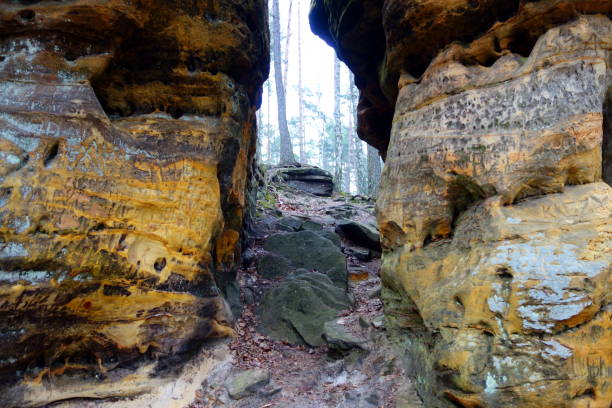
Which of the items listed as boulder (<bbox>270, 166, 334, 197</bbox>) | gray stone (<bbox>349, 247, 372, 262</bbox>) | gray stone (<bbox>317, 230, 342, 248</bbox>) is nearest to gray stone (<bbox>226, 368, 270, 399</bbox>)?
gray stone (<bbox>317, 230, 342, 248</bbox>)

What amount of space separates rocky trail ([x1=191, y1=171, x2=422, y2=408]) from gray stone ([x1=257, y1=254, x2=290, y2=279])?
2 cm

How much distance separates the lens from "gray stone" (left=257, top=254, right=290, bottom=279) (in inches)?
332

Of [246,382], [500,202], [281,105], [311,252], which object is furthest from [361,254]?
[281,105]

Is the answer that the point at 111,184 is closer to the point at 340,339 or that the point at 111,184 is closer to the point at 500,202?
the point at 340,339

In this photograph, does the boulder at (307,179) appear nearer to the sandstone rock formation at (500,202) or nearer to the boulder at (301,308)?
the boulder at (301,308)

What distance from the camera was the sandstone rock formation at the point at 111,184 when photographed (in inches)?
194

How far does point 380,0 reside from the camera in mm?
7633

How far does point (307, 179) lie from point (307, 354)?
1118 cm

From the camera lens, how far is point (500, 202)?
16.0ft

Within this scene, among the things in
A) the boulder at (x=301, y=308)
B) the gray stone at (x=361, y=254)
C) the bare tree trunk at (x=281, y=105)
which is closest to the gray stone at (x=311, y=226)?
the gray stone at (x=361, y=254)

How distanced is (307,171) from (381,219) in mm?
11178

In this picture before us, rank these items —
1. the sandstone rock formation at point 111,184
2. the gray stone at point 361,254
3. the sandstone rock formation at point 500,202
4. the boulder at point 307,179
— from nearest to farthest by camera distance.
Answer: the sandstone rock formation at point 500,202 → the sandstone rock formation at point 111,184 → the gray stone at point 361,254 → the boulder at point 307,179

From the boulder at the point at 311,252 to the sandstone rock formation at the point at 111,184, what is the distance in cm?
237

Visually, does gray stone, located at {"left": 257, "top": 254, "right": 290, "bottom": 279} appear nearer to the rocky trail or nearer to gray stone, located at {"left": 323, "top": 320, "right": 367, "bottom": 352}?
the rocky trail
